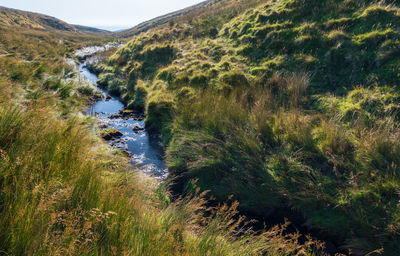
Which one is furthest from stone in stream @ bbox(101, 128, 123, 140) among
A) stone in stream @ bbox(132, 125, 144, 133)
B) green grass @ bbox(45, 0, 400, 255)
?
green grass @ bbox(45, 0, 400, 255)

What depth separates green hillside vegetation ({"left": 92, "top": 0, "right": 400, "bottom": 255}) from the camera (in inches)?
154

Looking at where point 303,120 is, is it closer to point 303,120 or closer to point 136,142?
point 303,120

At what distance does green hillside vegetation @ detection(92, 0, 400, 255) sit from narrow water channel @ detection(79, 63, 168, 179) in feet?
1.76

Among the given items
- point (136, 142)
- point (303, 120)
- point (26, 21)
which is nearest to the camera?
point (303, 120)

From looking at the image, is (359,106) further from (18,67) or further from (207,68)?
(18,67)

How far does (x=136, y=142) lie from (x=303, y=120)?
5.77 metres

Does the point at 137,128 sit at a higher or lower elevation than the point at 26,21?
lower

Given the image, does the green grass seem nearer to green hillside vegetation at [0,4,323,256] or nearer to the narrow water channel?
the narrow water channel

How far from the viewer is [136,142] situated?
783 centimetres

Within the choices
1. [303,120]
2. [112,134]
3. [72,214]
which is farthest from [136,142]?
[72,214]

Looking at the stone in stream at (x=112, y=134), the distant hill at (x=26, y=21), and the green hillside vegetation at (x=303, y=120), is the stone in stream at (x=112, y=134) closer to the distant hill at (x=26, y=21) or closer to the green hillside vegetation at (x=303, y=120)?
the green hillside vegetation at (x=303, y=120)

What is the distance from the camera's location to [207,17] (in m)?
19.8

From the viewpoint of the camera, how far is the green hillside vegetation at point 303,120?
12.8ft

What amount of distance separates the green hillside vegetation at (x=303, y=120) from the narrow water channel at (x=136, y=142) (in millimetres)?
535
